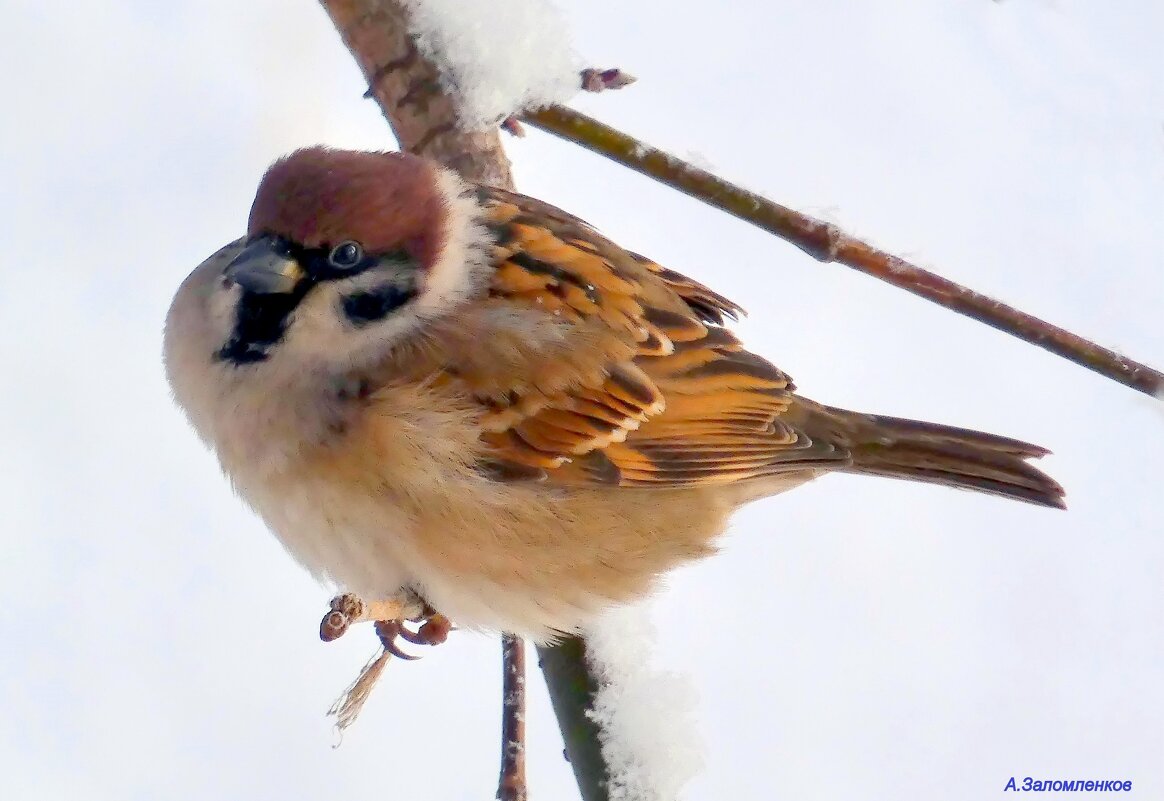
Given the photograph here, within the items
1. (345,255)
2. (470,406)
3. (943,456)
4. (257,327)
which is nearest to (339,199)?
(345,255)

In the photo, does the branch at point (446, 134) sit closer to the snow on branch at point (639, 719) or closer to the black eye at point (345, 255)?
the snow on branch at point (639, 719)

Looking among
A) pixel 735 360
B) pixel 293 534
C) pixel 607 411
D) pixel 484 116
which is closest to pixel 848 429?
pixel 735 360

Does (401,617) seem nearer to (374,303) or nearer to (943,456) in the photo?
(374,303)

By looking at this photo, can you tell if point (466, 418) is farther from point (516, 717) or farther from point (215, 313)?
point (516, 717)

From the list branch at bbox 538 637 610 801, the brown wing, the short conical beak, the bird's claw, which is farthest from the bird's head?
branch at bbox 538 637 610 801

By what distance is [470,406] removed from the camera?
196 centimetres

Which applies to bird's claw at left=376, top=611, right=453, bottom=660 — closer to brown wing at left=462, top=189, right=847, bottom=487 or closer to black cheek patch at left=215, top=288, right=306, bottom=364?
brown wing at left=462, top=189, right=847, bottom=487

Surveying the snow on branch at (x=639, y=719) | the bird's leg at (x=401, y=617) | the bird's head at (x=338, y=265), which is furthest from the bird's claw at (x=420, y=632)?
the bird's head at (x=338, y=265)

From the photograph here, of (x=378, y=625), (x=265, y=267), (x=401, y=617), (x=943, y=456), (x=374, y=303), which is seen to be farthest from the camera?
(x=943, y=456)

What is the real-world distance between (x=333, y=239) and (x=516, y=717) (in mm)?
999

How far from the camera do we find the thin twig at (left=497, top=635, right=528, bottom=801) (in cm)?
213

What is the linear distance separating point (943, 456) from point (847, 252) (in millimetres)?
555

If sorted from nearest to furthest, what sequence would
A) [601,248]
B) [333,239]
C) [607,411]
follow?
[333,239], [607,411], [601,248]

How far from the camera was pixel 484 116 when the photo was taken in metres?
2.25
